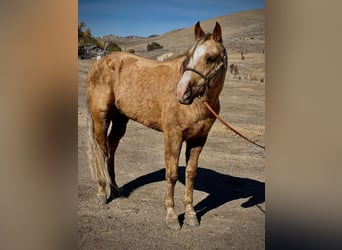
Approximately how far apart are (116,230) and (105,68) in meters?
0.86

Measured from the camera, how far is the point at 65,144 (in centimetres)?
224

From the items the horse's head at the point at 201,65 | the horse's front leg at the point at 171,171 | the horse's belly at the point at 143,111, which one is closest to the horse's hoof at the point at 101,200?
the horse's front leg at the point at 171,171

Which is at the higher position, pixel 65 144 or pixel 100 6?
pixel 100 6

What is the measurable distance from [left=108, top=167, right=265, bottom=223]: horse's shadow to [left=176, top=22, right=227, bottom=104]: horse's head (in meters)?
0.42

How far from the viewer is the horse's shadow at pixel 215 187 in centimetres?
223

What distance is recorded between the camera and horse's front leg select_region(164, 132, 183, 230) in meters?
2.14

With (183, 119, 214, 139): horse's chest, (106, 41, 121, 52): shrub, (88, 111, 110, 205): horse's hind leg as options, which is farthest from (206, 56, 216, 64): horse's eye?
(88, 111, 110, 205): horse's hind leg

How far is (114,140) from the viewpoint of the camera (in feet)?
7.56

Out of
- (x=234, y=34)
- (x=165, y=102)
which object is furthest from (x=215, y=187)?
(x=234, y=34)

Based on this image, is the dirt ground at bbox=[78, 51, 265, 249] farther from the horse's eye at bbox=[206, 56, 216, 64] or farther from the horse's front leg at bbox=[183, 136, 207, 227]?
the horse's eye at bbox=[206, 56, 216, 64]

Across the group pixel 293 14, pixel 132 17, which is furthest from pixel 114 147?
pixel 293 14

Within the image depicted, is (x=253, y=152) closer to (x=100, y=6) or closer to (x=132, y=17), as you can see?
(x=132, y=17)

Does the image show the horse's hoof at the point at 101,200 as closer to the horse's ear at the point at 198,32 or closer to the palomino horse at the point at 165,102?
the palomino horse at the point at 165,102

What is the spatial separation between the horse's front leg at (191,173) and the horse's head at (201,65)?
0.23 m
